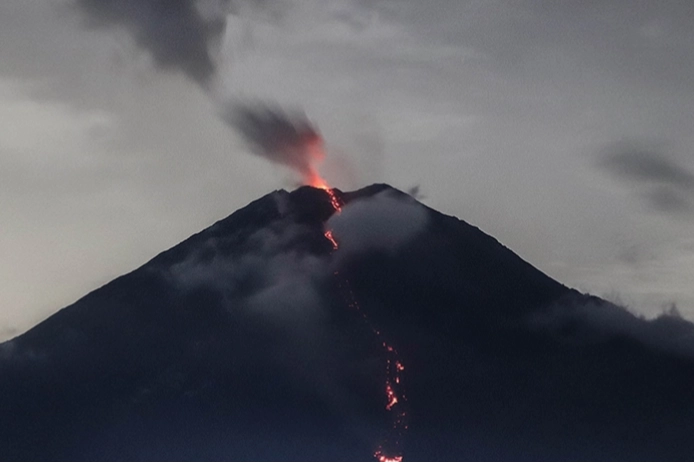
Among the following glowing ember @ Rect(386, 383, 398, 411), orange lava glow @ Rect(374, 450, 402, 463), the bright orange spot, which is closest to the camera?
orange lava glow @ Rect(374, 450, 402, 463)

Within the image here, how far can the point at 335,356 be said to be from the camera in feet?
556

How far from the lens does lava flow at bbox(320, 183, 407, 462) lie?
152 m

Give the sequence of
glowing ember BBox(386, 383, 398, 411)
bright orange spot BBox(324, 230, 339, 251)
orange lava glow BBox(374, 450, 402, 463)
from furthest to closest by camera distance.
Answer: bright orange spot BBox(324, 230, 339, 251)
glowing ember BBox(386, 383, 398, 411)
orange lava glow BBox(374, 450, 402, 463)

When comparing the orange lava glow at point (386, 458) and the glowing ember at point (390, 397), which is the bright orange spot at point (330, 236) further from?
the orange lava glow at point (386, 458)

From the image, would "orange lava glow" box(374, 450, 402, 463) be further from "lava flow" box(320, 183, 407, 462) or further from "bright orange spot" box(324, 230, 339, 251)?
"bright orange spot" box(324, 230, 339, 251)

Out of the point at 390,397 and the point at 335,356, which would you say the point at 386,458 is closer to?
the point at 390,397

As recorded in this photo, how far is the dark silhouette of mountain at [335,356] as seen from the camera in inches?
6398

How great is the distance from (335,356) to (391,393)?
960 cm

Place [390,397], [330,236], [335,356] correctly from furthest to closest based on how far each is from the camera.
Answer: [330,236] < [335,356] < [390,397]

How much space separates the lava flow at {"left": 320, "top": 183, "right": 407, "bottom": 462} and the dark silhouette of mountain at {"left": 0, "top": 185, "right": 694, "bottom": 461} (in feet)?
3.52

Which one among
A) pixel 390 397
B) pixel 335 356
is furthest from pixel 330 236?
pixel 390 397

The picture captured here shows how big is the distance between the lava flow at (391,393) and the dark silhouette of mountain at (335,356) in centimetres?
107

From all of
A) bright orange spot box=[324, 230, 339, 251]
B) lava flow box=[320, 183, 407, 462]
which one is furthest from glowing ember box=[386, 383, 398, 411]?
bright orange spot box=[324, 230, 339, 251]

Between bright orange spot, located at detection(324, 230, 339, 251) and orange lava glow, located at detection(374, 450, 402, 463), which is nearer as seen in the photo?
orange lava glow, located at detection(374, 450, 402, 463)
